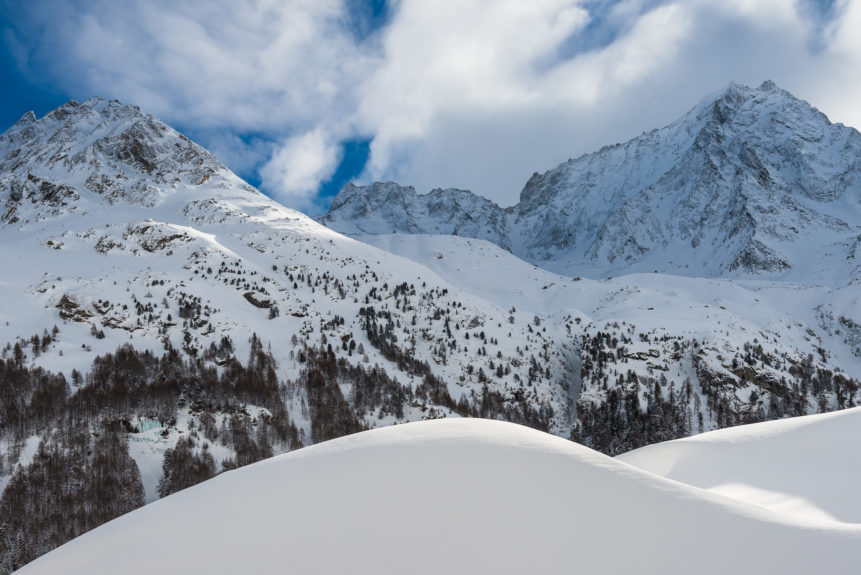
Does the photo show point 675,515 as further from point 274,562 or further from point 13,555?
point 13,555

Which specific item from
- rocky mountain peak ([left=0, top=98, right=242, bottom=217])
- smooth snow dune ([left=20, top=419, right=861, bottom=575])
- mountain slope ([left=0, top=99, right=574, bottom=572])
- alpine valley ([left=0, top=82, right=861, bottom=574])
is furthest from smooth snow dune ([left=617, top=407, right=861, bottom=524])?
rocky mountain peak ([left=0, top=98, right=242, bottom=217])

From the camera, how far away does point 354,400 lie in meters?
60.5

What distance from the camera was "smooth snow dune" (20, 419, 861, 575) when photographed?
4469 mm

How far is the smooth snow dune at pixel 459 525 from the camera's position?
4469mm

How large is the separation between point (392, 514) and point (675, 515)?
126 inches

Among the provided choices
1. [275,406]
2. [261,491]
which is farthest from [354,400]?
[261,491]

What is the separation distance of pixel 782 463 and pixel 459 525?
345 inches

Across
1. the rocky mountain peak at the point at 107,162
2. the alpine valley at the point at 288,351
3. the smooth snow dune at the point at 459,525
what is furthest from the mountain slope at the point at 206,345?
the smooth snow dune at the point at 459,525

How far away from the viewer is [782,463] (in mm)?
9562

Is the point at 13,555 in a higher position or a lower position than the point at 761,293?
lower

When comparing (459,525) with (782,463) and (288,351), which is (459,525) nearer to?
(782,463)

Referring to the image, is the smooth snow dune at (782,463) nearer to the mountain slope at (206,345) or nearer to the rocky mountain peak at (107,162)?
the mountain slope at (206,345)

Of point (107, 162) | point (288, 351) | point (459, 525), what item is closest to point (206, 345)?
point (288, 351)

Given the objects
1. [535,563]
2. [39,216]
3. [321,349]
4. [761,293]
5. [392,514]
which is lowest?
[535,563]
